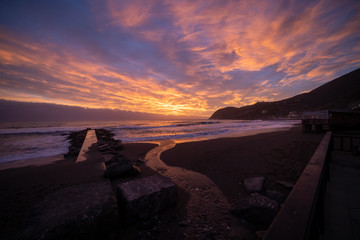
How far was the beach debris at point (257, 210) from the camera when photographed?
265 cm

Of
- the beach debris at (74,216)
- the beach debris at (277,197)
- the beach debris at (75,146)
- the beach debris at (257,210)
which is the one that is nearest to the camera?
the beach debris at (74,216)

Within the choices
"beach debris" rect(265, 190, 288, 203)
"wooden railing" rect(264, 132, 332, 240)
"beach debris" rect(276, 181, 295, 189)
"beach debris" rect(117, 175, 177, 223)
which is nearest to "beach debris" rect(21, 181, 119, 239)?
"beach debris" rect(117, 175, 177, 223)

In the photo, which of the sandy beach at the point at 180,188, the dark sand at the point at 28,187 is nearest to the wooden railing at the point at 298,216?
the sandy beach at the point at 180,188

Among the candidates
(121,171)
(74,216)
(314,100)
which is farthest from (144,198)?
(314,100)

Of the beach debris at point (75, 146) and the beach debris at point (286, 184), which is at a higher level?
the beach debris at point (75, 146)

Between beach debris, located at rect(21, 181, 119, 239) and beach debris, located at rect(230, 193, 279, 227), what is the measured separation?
8.20ft

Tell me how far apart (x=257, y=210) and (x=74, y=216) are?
3.25m

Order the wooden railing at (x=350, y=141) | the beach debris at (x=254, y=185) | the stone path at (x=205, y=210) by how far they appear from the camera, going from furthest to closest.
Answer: the wooden railing at (x=350, y=141) < the beach debris at (x=254, y=185) < the stone path at (x=205, y=210)

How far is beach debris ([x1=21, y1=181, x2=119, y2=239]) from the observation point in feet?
5.73

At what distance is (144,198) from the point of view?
2732 millimetres

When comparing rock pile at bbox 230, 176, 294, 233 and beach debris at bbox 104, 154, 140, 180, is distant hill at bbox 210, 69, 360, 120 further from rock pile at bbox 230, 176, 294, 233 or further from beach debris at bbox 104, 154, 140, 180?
beach debris at bbox 104, 154, 140, 180

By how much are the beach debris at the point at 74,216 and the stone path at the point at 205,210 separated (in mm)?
1503

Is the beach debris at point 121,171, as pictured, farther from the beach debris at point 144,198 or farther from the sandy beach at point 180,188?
the beach debris at point 144,198

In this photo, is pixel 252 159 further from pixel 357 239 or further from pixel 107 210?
pixel 107 210
